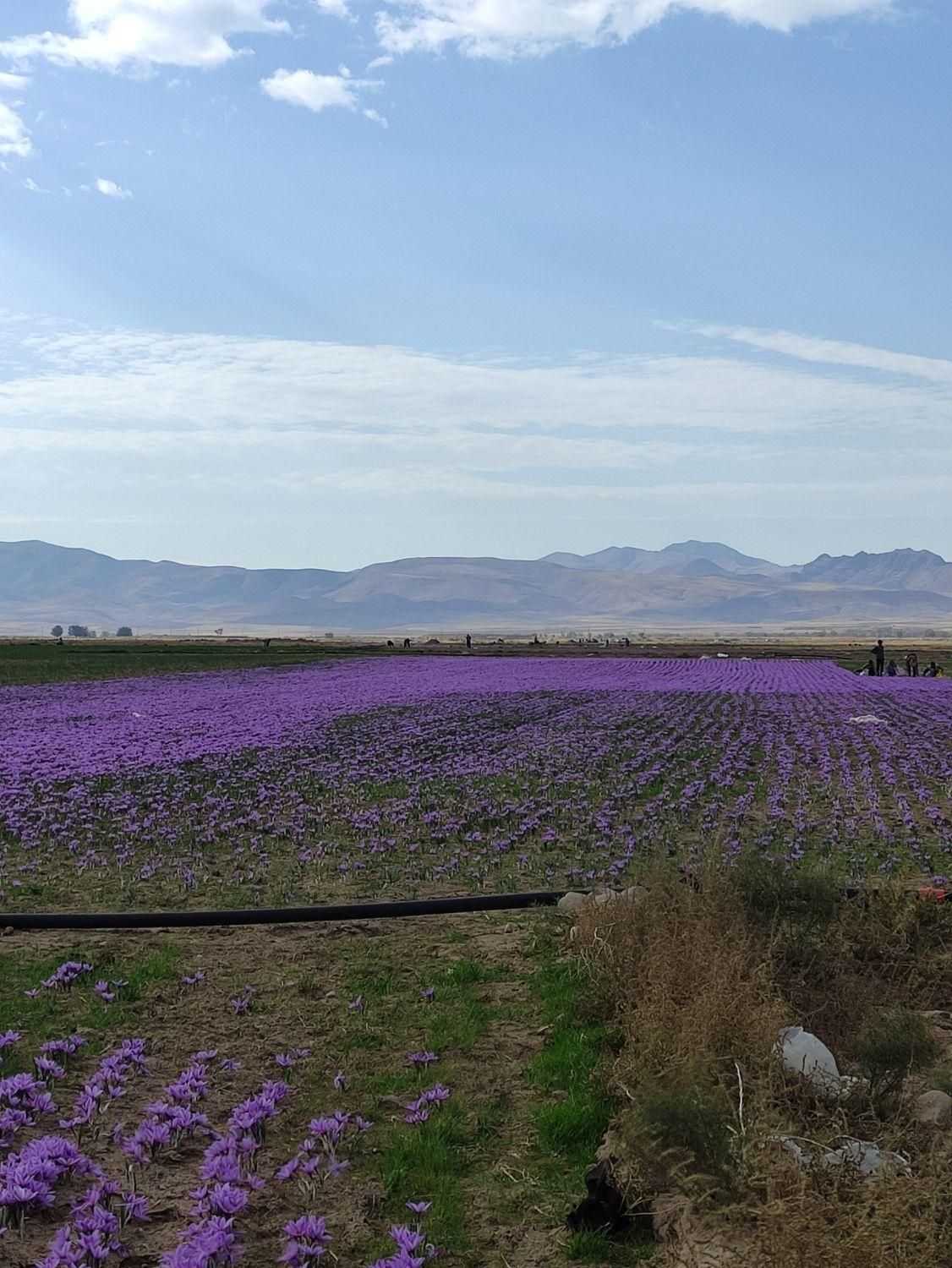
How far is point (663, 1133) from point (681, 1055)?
2.64ft

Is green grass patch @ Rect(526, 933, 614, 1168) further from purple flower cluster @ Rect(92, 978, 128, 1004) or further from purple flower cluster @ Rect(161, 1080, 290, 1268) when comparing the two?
purple flower cluster @ Rect(92, 978, 128, 1004)

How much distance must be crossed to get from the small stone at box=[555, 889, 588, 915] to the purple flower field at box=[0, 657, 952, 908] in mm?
1028

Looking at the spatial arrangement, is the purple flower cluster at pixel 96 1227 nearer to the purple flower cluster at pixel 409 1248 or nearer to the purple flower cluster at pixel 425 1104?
the purple flower cluster at pixel 409 1248

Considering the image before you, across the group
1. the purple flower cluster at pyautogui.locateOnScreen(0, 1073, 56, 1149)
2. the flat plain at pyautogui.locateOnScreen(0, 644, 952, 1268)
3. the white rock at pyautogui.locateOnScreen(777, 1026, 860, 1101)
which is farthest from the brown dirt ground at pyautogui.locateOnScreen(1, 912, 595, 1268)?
the white rock at pyautogui.locateOnScreen(777, 1026, 860, 1101)

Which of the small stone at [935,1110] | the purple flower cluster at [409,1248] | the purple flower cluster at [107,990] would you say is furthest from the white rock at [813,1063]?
the purple flower cluster at [107,990]

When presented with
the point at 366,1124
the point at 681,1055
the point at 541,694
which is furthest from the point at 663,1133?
the point at 541,694

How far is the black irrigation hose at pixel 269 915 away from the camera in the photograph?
A: 9.99 metres

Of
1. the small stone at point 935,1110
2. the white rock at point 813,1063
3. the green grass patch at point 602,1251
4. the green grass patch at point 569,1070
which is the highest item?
the white rock at point 813,1063

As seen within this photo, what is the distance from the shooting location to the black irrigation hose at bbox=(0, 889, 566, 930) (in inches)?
393

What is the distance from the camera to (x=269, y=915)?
10.1 metres

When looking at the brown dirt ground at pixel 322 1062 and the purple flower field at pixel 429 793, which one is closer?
the brown dirt ground at pixel 322 1062

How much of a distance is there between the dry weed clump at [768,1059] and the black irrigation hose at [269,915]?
A: 1.87 m

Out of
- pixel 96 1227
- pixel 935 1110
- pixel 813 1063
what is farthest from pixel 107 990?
pixel 935 1110

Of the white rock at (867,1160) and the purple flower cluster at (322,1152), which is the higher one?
the white rock at (867,1160)
